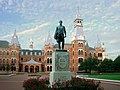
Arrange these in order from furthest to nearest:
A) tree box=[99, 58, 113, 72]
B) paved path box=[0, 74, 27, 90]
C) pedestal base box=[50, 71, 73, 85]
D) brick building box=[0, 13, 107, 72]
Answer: brick building box=[0, 13, 107, 72]
tree box=[99, 58, 113, 72]
paved path box=[0, 74, 27, 90]
pedestal base box=[50, 71, 73, 85]

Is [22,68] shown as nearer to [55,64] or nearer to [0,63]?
[0,63]

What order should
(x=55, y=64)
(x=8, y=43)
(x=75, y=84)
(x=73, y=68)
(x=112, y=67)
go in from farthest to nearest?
(x=8, y=43) < (x=73, y=68) < (x=112, y=67) < (x=55, y=64) < (x=75, y=84)

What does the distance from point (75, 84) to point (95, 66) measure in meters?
71.3

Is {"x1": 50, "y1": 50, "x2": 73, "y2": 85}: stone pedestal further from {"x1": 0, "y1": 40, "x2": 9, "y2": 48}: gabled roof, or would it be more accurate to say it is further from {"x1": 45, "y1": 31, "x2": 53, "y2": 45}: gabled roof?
{"x1": 0, "y1": 40, "x2": 9, "y2": 48}: gabled roof

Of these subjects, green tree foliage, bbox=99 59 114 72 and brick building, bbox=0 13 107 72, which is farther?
brick building, bbox=0 13 107 72

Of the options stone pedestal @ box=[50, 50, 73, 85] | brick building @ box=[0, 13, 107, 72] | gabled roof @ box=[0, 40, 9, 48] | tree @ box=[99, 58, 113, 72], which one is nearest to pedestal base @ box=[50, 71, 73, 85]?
stone pedestal @ box=[50, 50, 73, 85]

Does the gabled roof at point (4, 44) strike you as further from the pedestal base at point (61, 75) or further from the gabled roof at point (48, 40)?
the pedestal base at point (61, 75)

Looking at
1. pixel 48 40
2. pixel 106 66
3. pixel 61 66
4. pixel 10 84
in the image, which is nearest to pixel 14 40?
pixel 48 40

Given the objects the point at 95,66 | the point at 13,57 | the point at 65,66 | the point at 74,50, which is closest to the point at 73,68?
the point at 74,50

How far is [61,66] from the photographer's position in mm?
19234

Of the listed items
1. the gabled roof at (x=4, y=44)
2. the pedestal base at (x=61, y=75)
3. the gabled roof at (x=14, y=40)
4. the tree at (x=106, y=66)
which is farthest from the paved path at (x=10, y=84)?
the gabled roof at (x=4, y=44)

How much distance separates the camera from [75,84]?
A: 1469 cm

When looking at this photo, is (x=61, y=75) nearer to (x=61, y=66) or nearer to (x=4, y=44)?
(x=61, y=66)

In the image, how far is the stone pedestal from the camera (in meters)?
19.0
